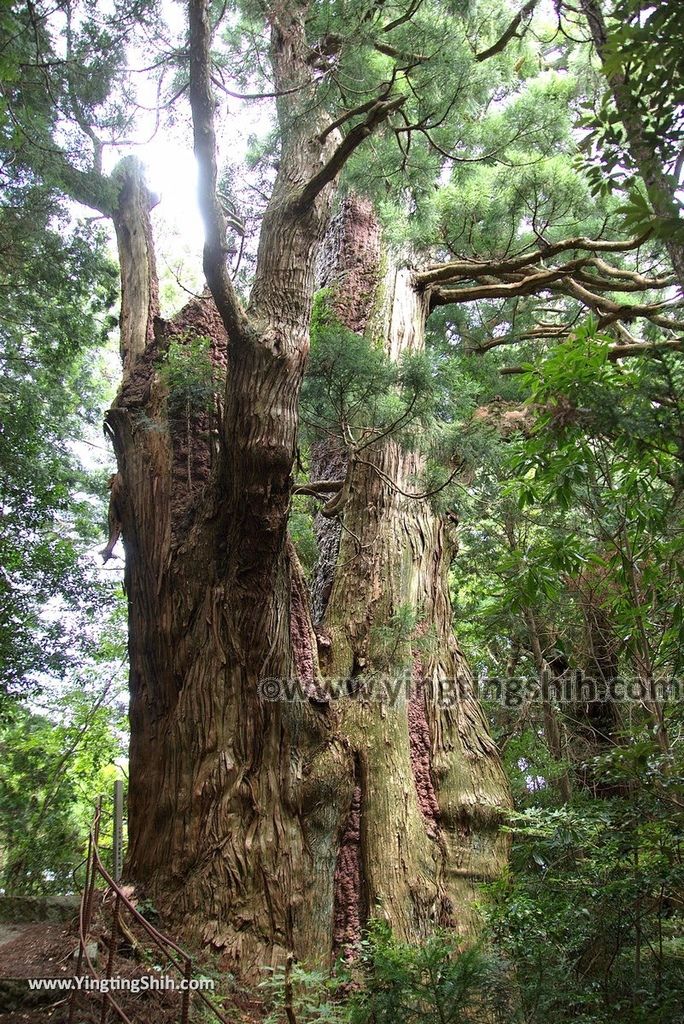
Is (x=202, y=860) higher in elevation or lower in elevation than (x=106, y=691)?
lower

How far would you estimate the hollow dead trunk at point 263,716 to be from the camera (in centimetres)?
374

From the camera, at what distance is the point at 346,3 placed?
3.99 m

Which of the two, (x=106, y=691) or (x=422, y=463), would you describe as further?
(x=106, y=691)

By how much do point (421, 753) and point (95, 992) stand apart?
231 cm

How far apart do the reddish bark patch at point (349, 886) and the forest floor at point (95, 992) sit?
2.49 ft

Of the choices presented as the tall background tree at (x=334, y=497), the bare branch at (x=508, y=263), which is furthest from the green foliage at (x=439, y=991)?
the bare branch at (x=508, y=263)

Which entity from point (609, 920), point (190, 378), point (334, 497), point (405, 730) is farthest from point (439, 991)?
point (190, 378)

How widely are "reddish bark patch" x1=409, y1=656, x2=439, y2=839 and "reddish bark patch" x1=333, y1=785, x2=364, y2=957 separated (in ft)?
1.52

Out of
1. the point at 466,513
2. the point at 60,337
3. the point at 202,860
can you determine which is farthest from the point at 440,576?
the point at 60,337

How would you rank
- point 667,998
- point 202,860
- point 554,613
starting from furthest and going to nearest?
point 554,613 < point 202,860 < point 667,998

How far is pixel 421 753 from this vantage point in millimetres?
4762

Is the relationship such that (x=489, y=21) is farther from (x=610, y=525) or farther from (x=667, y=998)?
(x=667, y=998)

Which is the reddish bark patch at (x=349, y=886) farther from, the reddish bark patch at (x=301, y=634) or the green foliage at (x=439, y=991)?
the green foliage at (x=439, y=991)

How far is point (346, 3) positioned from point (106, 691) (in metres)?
8.67
